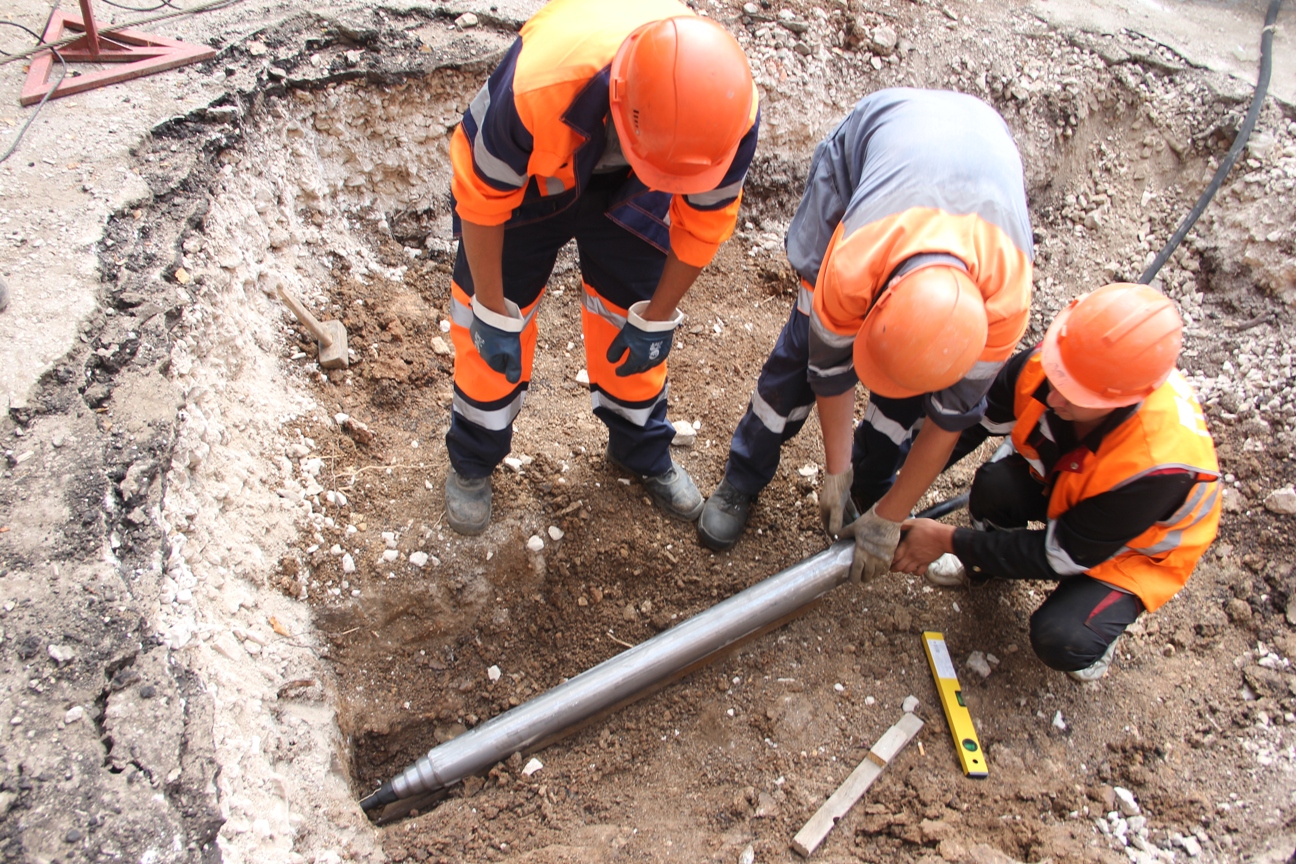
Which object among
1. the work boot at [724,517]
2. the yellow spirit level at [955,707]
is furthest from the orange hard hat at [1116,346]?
the work boot at [724,517]

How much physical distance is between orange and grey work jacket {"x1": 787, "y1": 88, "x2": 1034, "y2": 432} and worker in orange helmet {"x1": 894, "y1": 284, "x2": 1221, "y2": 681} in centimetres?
24

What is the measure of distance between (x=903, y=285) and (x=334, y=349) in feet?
7.47

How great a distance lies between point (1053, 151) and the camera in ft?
13.6

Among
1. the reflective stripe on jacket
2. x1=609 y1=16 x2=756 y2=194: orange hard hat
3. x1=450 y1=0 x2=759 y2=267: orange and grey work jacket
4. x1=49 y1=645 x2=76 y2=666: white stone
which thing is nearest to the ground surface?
x1=49 y1=645 x2=76 y2=666: white stone

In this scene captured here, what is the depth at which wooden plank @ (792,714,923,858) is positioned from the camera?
6.91 feet

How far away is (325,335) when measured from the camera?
9.82 feet

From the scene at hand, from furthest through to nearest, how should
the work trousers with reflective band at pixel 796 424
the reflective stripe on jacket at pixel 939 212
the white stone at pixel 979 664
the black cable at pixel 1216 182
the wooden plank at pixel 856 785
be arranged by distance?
1. the black cable at pixel 1216 182
2. the white stone at pixel 979 664
3. the work trousers with reflective band at pixel 796 424
4. the wooden plank at pixel 856 785
5. the reflective stripe on jacket at pixel 939 212

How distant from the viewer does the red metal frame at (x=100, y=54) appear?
299 centimetres

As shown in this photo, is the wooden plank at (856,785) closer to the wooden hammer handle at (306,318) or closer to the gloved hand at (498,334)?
the gloved hand at (498,334)

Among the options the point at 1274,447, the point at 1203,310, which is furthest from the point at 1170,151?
the point at 1274,447

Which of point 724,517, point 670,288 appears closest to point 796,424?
point 724,517

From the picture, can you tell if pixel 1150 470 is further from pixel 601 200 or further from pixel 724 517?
pixel 601 200

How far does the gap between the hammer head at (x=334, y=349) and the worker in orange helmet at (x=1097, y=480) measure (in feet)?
7.44

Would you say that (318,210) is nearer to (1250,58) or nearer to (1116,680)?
(1116,680)
